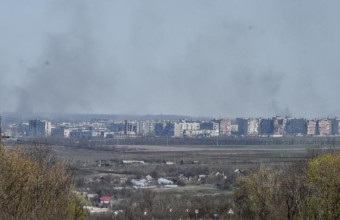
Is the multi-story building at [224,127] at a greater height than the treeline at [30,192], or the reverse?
the multi-story building at [224,127]

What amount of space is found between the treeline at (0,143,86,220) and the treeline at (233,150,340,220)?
7519mm

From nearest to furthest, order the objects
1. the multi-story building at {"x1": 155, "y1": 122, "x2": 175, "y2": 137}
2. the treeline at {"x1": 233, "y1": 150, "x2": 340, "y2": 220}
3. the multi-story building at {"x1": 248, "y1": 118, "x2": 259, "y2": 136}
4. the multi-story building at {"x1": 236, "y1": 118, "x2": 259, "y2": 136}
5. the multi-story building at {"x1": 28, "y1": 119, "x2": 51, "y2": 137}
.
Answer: the treeline at {"x1": 233, "y1": 150, "x2": 340, "y2": 220} < the multi-story building at {"x1": 28, "y1": 119, "x2": 51, "y2": 137} < the multi-story building at {"x1": 248, "y1": 118, "x2": 259, "y2": 136} < the multi-story building at {"x1": 236, "y1": 118, "x2": 259, "y2": 136} < the multi-story building at {"x1": 155, "y1": 122, "x2": 175, "y2": 137}

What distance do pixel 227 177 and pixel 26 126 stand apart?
50.3 m

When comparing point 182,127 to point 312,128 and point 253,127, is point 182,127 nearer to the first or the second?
point 253,127

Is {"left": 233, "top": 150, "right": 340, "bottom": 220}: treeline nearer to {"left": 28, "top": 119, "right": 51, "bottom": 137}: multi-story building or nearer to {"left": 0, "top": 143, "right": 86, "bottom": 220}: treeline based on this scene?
{"left": 0, "top": 143, "right": 86, "bottom": 220}: treeline

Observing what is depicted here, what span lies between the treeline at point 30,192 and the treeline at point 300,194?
296 inches

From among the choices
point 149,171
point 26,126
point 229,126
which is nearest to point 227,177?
point 149,171

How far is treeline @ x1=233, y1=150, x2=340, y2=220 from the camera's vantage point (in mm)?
24531

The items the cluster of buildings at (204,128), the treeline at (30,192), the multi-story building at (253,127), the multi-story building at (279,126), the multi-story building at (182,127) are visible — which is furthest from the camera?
the multi-story building at (182,127)

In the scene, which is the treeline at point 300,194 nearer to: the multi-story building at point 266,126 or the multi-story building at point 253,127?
the multi-story building at point 266,126

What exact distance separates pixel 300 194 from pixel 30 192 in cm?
899

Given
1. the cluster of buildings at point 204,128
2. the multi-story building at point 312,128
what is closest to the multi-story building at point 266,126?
the cluster of buildings at point 204,128

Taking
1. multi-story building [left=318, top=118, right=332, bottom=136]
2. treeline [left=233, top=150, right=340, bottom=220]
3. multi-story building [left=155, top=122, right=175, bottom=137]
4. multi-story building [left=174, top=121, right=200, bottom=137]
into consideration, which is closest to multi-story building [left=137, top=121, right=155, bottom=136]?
multi-story building [left=155, top=122, right=175, bottom=137]

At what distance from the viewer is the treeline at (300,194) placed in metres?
24.5
